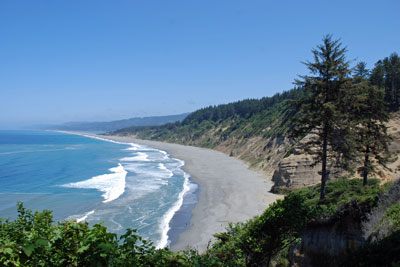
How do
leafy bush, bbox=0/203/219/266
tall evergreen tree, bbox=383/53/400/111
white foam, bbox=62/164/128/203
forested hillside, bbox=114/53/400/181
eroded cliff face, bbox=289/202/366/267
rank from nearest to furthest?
leafy bush, bbox=0/203/219/266
eroded cliff face, bbox=289/202/366/267
white foam, bbox=62/164/128/203
tall evergreen tree, bbox=383/53/400/111
forested hillside, bbox=114/53/400/181

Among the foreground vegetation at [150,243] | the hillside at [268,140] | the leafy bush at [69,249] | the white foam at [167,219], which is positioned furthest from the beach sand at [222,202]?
the leafy bush at [69,249]

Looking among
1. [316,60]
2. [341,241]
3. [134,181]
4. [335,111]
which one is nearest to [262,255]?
[341,241]

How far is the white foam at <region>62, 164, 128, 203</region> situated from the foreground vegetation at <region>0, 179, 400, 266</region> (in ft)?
87.1

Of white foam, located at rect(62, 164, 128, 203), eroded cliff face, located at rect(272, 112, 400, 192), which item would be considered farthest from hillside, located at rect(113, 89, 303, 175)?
white foam, located at rect(62, 164, 128, 203)

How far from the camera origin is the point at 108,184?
1757 inches

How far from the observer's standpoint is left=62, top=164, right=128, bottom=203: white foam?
123 ft

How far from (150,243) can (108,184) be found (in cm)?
4151

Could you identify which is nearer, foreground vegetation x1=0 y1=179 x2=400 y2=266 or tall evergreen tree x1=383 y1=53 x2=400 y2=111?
foreground vegetation x1=0 y1=179 x2=400 y2=266

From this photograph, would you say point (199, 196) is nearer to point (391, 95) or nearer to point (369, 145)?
point (369, 145)

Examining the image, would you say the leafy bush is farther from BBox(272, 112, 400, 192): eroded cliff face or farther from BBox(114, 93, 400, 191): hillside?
BBox(272, 112, 400, 192): eroded cliff face

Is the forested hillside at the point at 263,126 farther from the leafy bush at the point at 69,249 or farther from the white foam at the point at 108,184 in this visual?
the white foam at the point at 108,184

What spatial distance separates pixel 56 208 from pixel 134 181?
52.5 ft

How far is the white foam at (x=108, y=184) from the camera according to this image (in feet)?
123

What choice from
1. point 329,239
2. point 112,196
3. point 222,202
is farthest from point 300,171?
point 112,196
